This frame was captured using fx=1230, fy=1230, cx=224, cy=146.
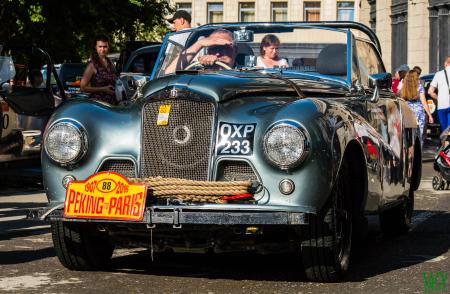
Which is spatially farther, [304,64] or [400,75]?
[400,75]

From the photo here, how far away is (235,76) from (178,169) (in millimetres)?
1030

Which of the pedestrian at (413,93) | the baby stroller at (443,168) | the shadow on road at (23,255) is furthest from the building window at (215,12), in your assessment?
the shadow on road at (23,255)

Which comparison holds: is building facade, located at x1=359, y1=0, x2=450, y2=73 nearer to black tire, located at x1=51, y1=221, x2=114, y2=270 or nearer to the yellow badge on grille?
black tire, located at x1=51, y1=221, x2=114, y2=270

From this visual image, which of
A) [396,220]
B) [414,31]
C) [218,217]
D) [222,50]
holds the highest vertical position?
[414,31]

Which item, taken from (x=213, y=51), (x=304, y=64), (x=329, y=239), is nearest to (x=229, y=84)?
(x=329, y=239)

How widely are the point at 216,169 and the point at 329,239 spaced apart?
78cm

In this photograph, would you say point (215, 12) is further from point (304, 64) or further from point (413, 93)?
point (304, 64)

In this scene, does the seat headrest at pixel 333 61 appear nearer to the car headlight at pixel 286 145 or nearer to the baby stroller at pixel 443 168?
the car headlight at pixel 286 145

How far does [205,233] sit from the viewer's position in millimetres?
7195

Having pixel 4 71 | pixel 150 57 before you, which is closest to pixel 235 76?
pixel 4 71

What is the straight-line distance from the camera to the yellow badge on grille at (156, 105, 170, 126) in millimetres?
7402

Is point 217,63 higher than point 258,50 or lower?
lower

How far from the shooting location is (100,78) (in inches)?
511

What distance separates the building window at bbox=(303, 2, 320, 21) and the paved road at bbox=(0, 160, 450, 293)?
57264mm
